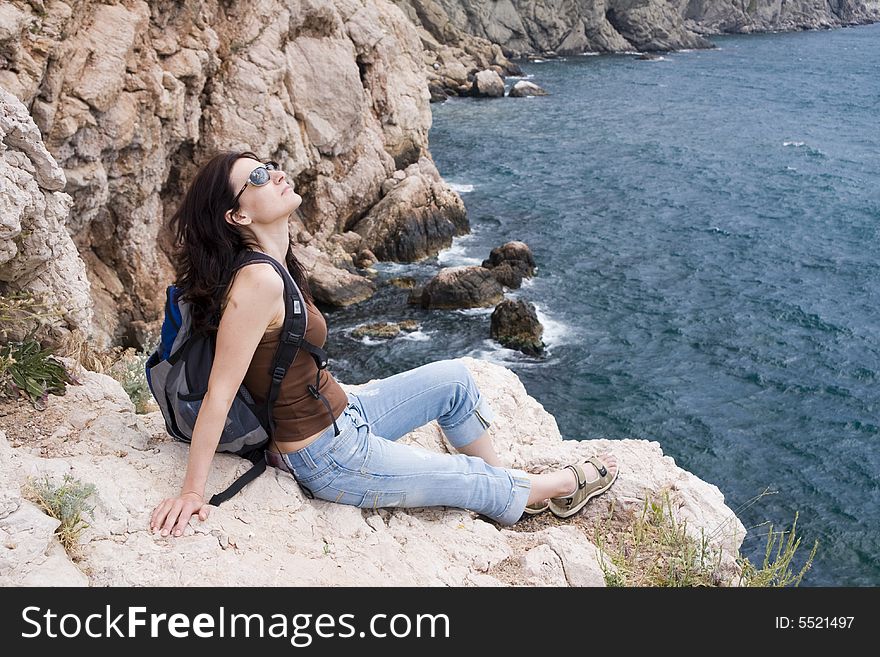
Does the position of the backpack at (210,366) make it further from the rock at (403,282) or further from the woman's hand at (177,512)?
the rock at (403,282)

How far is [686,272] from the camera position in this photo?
28.1 meters

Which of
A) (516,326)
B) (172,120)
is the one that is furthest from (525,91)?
(172,120)

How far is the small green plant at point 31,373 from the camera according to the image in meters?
5.77

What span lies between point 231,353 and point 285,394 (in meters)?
0.48

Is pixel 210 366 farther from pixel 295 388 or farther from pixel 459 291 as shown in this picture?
pixel 459 291

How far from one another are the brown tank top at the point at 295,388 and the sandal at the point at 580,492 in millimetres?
1976

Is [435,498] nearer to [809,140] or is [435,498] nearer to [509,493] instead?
[509,493]

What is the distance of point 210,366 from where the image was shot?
16.3 ft

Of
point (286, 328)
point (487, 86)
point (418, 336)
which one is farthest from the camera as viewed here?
point (487, 86)

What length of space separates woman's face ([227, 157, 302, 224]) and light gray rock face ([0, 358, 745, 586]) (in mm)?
1654

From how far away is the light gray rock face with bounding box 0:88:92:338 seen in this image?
6246 mm

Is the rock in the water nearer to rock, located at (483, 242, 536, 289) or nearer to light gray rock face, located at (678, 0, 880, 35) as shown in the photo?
rock, located at (483, 242, 536, 289)

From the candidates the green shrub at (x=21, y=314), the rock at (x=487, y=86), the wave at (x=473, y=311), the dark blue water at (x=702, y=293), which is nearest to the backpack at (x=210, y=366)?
the green shrub at (x=21, y=314)

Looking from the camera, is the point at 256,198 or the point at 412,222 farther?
the point at 412,222
